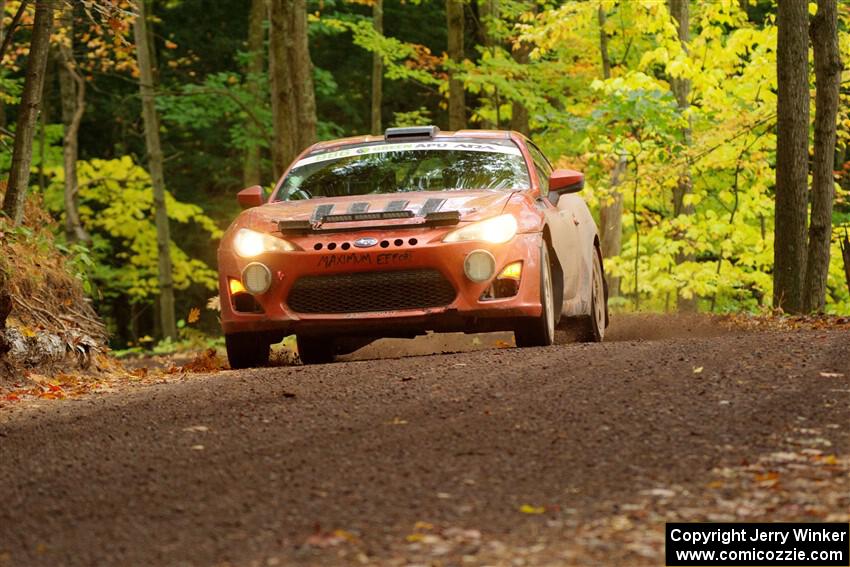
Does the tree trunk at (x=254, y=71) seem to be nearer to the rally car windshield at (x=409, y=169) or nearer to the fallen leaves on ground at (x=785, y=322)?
the fallen leaves on ground at (x=785, y=322)

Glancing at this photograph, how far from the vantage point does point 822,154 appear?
14500 mm

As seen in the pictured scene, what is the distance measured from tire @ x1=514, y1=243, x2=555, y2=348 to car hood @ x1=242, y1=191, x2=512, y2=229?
1.70 feet

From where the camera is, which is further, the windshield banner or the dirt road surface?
the windshield banner

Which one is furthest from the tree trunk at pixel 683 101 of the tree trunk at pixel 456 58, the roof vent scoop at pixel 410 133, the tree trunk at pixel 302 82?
the roof vent scoop at pixel 410 133

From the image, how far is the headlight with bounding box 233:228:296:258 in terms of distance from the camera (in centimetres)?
897

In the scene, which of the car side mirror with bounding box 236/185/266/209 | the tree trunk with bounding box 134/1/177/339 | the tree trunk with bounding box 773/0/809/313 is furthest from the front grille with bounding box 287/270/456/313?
the tree trunk with bounding box 134/1/177/339

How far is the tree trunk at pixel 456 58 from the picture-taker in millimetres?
23750

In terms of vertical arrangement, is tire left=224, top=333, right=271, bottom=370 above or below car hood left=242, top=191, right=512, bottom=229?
below

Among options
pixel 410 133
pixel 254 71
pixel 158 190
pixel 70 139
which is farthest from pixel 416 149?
pixel 254 71

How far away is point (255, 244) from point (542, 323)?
2079mm

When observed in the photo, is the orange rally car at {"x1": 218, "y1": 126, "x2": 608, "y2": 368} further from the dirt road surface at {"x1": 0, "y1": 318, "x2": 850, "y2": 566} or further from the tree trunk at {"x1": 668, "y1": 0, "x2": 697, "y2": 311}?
the tree trunk at {"x1": 668, "y1": 0, "x2": 697, "y2": 311}

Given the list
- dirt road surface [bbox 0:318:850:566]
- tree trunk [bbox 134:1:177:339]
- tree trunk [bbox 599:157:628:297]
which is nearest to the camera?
dirt road surface [bbox 0:318:850:566]

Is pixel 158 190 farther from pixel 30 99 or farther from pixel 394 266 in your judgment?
pixel 394 266

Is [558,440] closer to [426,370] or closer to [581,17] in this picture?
[426,370]
